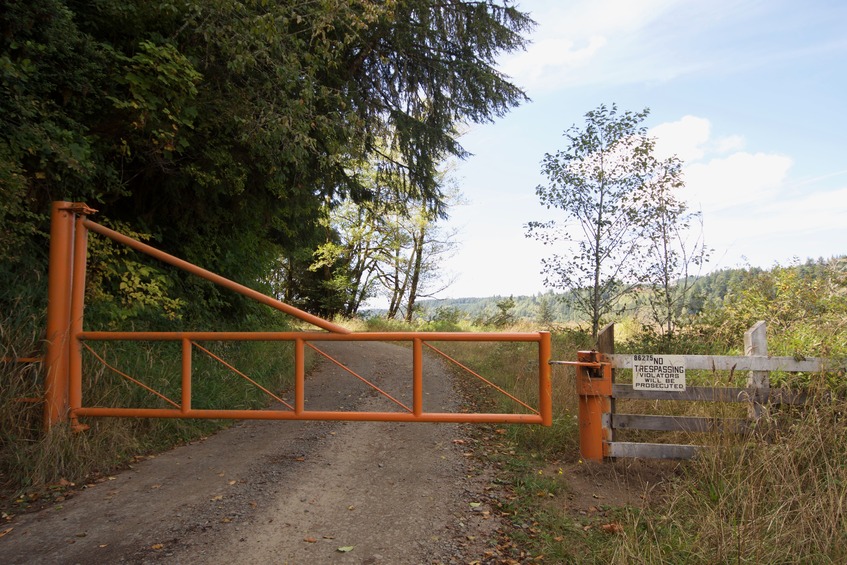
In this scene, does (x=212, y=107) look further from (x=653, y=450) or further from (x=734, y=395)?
(x=734, y=395)

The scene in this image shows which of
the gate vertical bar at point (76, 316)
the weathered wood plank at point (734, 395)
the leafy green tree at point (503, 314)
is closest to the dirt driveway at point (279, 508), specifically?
the gate vertical bar at point (76, 316)

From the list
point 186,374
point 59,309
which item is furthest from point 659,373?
point 59,309

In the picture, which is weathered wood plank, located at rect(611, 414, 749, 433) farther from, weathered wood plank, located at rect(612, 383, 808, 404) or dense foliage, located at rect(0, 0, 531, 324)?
dense foliage, located at rect(0, 0, 531, 324)

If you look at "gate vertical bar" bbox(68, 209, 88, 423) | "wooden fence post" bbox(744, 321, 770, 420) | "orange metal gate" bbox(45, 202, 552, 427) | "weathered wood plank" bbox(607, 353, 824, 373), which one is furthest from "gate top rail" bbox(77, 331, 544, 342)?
"wooden fence post" bbox(744, 321, 770, 420)

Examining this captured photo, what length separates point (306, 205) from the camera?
422 inches

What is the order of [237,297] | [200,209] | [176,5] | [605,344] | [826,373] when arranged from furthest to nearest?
[237,297] < [200,209] < [176,5] < [605,344] < [826,373]

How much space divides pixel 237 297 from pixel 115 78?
5.20 meters

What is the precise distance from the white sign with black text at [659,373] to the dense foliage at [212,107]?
16.5ft

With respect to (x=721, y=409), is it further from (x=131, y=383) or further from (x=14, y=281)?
(x=14, y=281)

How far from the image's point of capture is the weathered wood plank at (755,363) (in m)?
4.85

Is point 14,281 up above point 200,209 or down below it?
below

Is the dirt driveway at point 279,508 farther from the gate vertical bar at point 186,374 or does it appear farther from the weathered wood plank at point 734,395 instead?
the weathered wood plank at point 734,395

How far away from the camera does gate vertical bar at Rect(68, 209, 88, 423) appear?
5.35 meters

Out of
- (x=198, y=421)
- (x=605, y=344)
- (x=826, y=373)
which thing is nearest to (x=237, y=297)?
(x=198, y=421)
